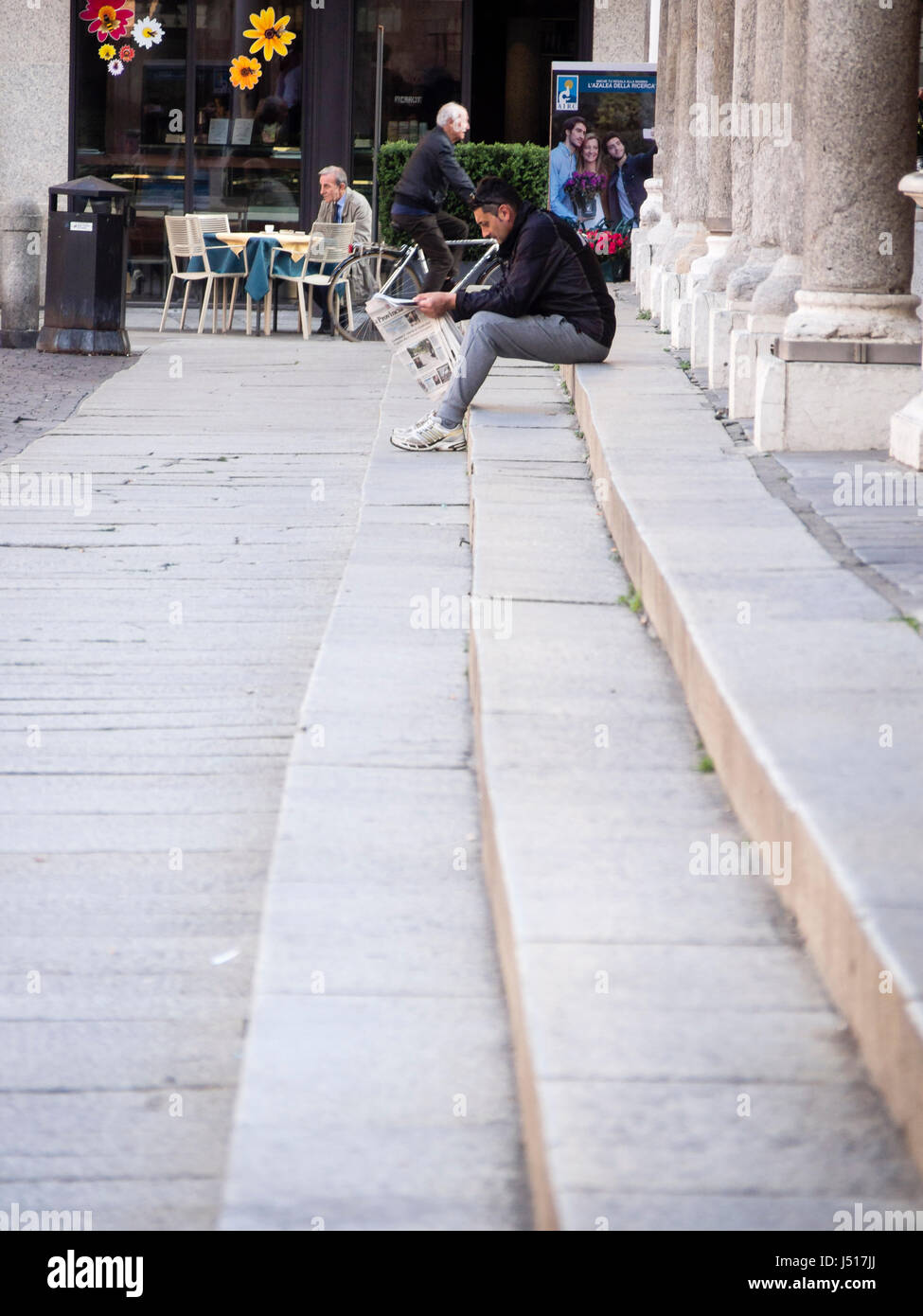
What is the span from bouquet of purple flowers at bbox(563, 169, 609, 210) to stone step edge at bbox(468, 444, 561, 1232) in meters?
13.1

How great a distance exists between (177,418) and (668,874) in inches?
299

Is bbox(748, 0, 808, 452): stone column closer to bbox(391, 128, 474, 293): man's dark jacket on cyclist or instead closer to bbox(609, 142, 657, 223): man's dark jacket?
bbox(391, 128, 474, 293): man's dark jacket on cyclist

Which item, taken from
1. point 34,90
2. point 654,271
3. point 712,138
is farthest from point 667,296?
point 34,90

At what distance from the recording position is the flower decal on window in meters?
18.2

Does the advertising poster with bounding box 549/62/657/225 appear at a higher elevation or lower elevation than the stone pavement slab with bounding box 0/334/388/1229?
higher

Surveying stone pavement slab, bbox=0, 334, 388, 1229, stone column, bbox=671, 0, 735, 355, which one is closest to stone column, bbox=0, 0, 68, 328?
stone column, bbox=671, 0, 735, 355

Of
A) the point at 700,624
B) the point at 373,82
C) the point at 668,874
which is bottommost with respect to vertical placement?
the point at 668,874

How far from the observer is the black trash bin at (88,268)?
1318 centimetres

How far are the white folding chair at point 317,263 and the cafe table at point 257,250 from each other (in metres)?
0.06

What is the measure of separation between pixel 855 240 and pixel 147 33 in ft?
44.1

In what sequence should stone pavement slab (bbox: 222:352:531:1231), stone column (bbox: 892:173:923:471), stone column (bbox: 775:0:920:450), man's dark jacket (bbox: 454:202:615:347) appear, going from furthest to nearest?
man's dark jacket (bbox: 454:202:615:347) → stone column (bbox: 775:0:920:450) → stone column (bbox: 892:173:923:471) → stone pavement slab (bbox: 222:352:531:1231)
